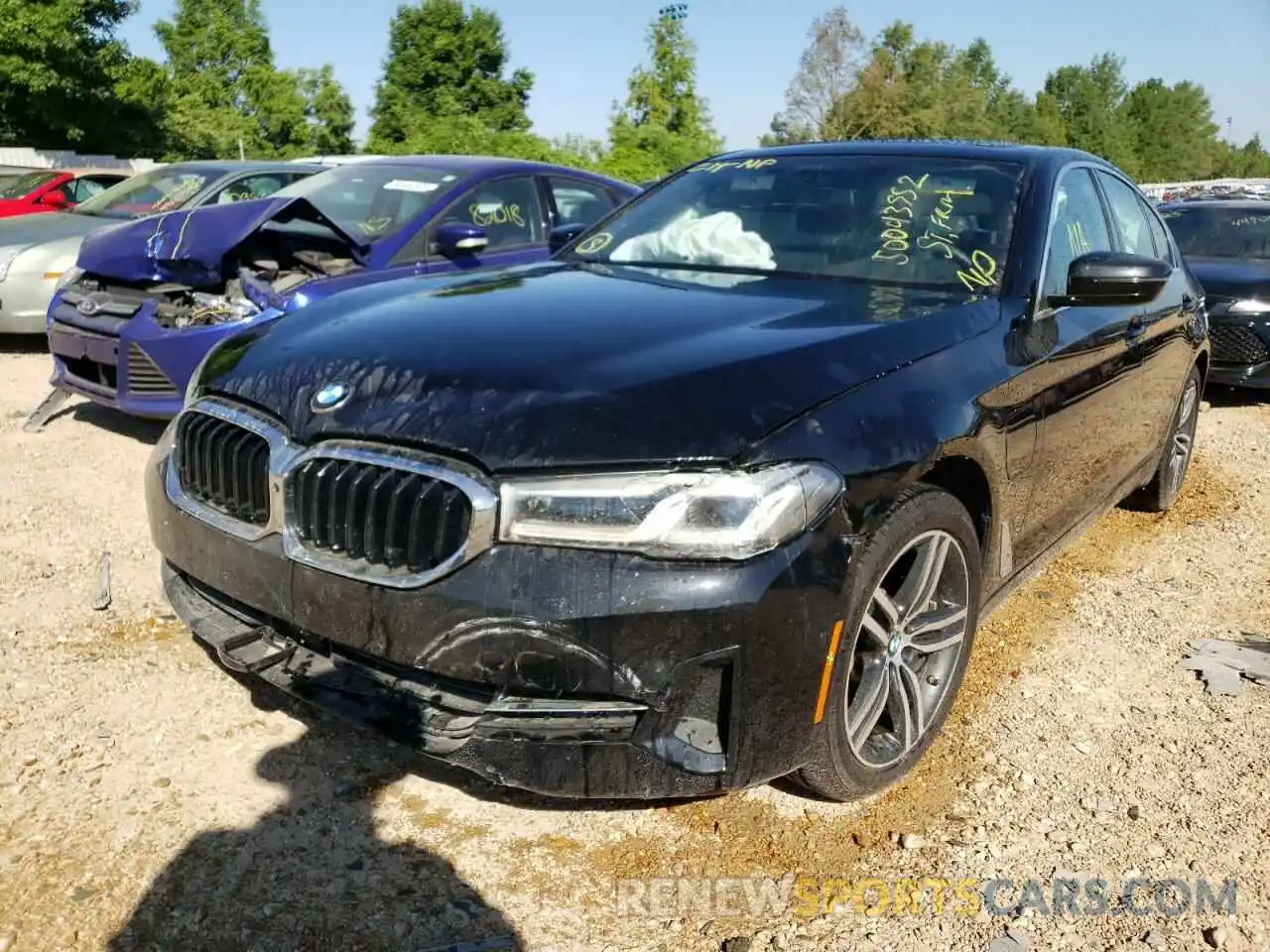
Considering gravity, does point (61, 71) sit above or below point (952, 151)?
above

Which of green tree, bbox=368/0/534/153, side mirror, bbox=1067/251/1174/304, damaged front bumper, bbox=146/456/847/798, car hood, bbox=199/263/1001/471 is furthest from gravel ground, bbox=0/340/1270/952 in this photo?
green tree, bbox=368/0/534/153

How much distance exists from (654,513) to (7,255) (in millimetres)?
7544

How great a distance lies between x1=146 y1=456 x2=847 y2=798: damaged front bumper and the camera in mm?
2055

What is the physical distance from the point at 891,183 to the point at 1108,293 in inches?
30.7

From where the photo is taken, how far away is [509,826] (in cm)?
257

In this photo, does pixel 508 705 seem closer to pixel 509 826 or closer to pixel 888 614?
pixel 509 826

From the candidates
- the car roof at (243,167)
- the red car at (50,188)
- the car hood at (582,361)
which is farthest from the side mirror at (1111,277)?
the red car at (50,188)

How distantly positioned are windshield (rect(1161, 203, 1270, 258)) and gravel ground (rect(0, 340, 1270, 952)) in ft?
22.3

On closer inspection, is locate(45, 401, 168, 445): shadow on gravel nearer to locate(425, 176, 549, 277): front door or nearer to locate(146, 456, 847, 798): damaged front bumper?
locate(425, 176, 549, 277): front door

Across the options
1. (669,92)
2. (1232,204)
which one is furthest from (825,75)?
(1232,204)

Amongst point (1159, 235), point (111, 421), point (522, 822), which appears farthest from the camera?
point (111, 421)

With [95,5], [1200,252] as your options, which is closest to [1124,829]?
[1200,252]

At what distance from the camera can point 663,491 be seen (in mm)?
2090
